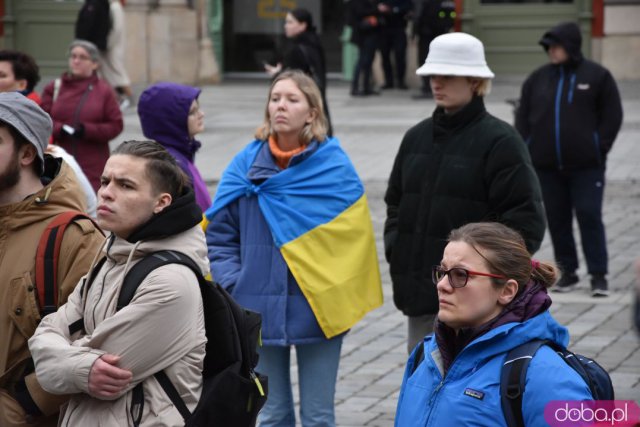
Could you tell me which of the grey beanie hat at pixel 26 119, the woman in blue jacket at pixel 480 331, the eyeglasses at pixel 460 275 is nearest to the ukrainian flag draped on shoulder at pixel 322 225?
the grey beanie hat at pixel 26 119

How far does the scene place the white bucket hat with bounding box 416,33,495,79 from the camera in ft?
18.3

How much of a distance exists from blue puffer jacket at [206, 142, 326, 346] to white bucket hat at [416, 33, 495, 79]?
3.18 ft

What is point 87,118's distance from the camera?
9141mm

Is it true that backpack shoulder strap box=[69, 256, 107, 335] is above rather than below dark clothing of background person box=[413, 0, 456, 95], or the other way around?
below

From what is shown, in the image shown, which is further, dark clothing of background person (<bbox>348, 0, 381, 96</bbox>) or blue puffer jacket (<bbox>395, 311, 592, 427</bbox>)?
dark clothing of background person (<bbox>348, 0, 381, 96</bbox>)

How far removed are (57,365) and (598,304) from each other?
238 inches

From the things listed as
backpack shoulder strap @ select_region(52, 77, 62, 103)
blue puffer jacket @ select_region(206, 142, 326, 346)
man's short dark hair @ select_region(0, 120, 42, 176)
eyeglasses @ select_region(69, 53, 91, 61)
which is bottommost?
blue puffer jacket @ select_region(206, 142, 326, 346)

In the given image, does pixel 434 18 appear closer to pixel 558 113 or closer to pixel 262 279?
pixel 558 113

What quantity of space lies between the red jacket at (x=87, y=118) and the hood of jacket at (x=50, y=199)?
462 cm

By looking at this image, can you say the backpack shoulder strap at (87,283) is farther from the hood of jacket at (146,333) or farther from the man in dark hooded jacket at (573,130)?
the man in dark hooded jacket at (573,130)

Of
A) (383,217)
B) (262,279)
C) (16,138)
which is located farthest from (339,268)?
(383,217)

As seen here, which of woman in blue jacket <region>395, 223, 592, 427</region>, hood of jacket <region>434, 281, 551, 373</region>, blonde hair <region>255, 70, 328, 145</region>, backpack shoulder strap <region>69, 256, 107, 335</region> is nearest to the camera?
woman in blue jacket <region>395, 223, 592, 427</region>

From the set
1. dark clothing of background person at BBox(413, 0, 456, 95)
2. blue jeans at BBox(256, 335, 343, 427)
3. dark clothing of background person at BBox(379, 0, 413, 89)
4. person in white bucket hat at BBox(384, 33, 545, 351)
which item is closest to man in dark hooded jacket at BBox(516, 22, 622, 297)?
person in white bucket hat at BBox(384, 33, 545, 351)

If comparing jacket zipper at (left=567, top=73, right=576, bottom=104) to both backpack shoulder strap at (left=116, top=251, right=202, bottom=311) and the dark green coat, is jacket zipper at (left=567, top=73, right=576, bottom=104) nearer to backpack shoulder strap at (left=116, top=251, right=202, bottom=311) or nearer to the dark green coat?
the dark green coat
